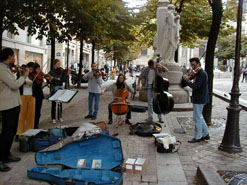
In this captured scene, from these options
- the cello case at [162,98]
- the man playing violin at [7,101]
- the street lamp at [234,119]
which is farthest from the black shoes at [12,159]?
the street lamp at [234,119]

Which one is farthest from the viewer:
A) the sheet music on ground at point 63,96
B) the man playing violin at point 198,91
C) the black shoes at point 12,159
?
the man playing violin at point 198,91

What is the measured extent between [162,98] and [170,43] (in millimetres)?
6145

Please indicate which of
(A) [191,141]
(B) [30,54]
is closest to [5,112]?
(A) [191,141]

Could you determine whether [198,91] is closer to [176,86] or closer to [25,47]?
[176,86]

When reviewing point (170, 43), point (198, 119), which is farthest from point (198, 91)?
point (170, 43)

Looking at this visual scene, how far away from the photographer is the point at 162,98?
637cm

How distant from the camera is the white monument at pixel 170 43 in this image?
11258mm

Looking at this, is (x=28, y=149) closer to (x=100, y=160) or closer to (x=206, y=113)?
(x=100, y=160)

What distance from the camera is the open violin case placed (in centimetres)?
389

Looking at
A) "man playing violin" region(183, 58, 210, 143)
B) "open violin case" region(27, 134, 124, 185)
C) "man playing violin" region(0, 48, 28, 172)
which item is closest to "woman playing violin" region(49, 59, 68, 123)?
"man playing violin" region(0, 48, 28, 172)

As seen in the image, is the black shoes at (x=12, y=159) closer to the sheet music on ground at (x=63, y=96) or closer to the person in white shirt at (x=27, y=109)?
the sheet music on ground at (x=63, y=96)

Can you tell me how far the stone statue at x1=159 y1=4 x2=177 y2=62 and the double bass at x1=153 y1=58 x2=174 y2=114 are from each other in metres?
5.62

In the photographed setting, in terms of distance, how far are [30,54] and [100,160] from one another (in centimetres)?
2621

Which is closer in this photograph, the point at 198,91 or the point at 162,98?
the point at 198,91
